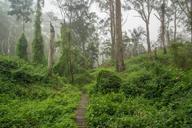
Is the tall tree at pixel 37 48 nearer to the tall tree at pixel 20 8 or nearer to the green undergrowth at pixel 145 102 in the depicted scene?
the tall tree at pixel 20 8

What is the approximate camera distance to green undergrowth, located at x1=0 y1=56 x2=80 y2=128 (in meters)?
12.2

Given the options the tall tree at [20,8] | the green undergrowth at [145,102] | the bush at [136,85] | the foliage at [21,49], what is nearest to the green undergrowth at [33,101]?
the green undergrowth at [145,102]

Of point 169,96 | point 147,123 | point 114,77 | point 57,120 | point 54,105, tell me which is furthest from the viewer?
point 114,77

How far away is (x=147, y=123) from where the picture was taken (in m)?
10.5

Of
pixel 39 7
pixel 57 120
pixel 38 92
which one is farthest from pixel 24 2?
pixel 57 120

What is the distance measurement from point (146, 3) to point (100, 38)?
1430 cm

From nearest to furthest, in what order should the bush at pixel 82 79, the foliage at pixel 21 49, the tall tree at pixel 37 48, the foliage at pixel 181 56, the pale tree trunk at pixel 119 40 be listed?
1. the foliage at pixel 181 56
2. the pale tree trunk at pixel 119 40
3. the bush at pixel 82 79
4. the tall tree at pixel 37 48
5. the foliage at pixel 21 49

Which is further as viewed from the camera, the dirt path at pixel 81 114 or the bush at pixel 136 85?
the bush at pixel 136 85

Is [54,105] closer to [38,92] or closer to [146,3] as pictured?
[38,92]

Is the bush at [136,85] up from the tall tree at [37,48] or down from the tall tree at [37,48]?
down

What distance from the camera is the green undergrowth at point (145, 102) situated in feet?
34.5

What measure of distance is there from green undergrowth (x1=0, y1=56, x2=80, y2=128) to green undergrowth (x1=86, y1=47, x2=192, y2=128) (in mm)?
1321

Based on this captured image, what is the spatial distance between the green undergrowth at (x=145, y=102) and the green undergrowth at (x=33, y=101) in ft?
4.33

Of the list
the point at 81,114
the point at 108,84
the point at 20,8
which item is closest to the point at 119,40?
the point at 108,84
